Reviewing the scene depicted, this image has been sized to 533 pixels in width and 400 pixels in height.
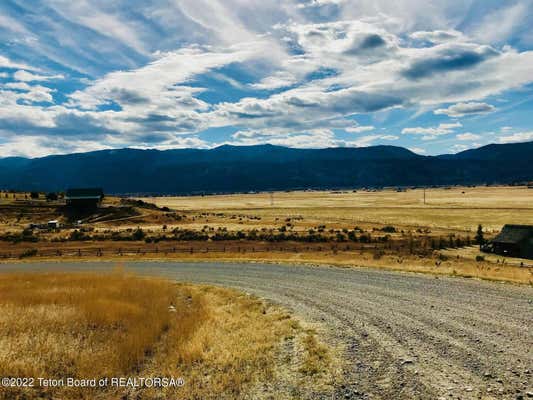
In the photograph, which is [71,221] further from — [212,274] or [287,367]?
[287,367]

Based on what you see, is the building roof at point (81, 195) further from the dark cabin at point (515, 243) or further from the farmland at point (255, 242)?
the dark cabin at point (515, 243)

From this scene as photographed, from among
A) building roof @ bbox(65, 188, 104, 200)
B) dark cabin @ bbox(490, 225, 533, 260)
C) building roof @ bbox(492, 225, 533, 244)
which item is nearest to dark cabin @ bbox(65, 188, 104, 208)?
building roof @ bbox(65, 188, 104, 200)

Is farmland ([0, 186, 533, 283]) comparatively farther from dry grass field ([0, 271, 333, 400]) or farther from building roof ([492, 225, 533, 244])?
dry grass field ([0, 271, 333, 400])

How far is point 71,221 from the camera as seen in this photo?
9094cm

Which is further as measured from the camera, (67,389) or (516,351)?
(516,351)

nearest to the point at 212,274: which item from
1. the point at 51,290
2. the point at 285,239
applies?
the point at 51,290

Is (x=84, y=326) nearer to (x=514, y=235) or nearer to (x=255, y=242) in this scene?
(x=255, y=242)

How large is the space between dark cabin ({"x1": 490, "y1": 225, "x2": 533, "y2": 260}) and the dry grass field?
1768 inches

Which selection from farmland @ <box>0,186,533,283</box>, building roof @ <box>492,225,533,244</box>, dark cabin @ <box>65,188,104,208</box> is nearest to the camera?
farmland @ <box>0,186,533,283</box>

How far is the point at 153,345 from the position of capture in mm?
12234

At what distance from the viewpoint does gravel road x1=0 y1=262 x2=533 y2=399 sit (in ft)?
29.4

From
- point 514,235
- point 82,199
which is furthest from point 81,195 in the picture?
point 514,235

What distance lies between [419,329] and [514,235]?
1904 inches

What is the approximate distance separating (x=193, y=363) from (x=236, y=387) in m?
2.02
